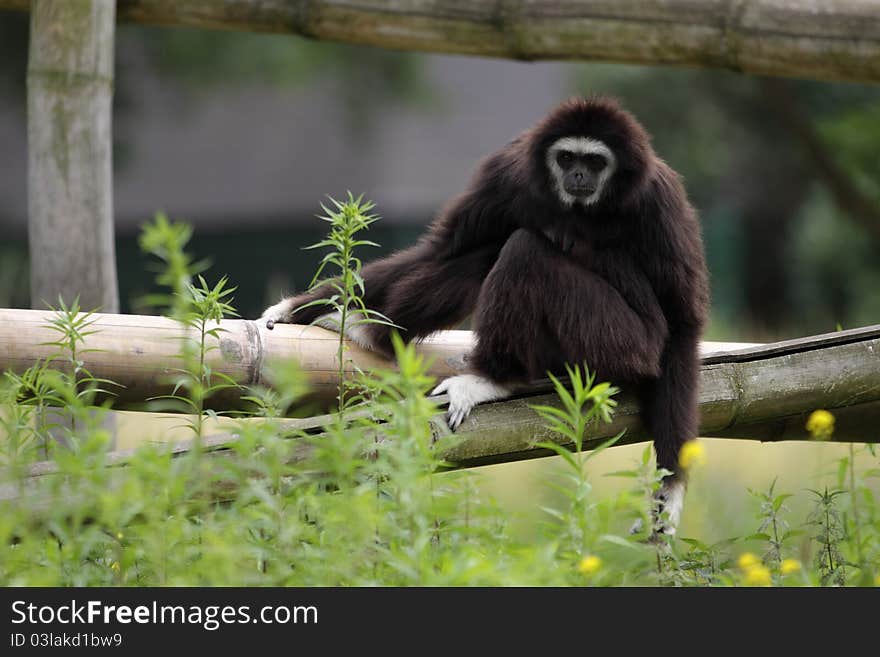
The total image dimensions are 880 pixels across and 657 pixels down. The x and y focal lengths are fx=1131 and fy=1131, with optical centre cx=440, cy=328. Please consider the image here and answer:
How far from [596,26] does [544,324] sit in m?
2.12

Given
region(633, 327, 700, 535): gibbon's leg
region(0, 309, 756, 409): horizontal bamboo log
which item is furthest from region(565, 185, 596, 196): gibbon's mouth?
region(0, 309, 756, 409): horizontal bamboo log

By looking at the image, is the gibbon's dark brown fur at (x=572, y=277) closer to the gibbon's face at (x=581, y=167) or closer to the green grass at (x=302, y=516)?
the gibbon's face at (x=581, y=167)

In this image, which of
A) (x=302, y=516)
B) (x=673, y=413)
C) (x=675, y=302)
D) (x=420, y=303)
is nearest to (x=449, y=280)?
(x=420, y=303)

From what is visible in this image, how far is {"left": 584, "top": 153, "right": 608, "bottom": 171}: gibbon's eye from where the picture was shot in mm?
4992

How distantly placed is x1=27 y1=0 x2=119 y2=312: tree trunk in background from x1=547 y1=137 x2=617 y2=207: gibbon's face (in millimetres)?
2652

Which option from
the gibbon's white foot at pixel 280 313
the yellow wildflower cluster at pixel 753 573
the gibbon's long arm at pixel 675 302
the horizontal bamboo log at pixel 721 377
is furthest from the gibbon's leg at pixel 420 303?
the yellow wildflower cluster at pixel 753 573

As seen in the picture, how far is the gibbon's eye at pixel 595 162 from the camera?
4992 millimetres

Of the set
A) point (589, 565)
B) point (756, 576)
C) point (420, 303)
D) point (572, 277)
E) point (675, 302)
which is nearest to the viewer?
point (589, 565)

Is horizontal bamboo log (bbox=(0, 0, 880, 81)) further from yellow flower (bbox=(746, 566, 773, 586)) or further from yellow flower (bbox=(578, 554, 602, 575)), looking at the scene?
yellow flower (bbox=(578, 554, 602, 575))

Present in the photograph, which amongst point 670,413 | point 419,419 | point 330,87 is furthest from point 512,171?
point 330,87

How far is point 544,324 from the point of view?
4891 millimetres

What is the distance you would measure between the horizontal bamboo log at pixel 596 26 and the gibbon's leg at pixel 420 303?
156cm

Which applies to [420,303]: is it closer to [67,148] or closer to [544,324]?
[544,324]
